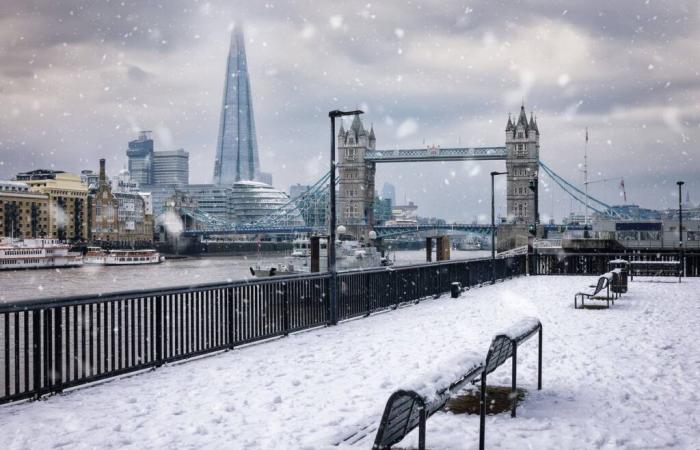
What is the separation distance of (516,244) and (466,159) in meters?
34.1

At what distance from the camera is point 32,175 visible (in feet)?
486

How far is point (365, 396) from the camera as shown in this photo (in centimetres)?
A: 754

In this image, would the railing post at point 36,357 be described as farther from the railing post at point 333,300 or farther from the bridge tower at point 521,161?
the bridge tower at point 521,161

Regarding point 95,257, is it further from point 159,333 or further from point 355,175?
point 159,333

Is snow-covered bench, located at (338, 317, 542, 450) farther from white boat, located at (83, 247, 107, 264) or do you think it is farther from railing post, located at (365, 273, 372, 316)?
white boat, located at (83, 247, 107, 264)

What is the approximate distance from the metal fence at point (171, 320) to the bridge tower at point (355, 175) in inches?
4857

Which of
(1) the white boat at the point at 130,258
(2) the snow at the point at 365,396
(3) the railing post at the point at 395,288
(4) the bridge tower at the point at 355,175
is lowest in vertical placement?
(1) the white boat at the point at 130,258

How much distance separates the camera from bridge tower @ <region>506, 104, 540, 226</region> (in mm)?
136625

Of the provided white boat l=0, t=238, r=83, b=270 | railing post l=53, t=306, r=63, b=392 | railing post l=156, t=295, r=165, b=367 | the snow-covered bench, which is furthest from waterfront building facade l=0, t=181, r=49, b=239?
the snow-covered bench

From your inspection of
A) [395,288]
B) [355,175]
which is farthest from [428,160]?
[395,288]

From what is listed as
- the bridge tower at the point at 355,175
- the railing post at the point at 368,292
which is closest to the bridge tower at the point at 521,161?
the bridge tower at the point at 355,175

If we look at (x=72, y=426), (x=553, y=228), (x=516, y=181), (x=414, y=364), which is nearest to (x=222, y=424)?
(x=72, y=426)

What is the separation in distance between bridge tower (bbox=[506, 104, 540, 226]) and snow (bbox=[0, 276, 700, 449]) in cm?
12732

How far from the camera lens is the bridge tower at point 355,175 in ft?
472
